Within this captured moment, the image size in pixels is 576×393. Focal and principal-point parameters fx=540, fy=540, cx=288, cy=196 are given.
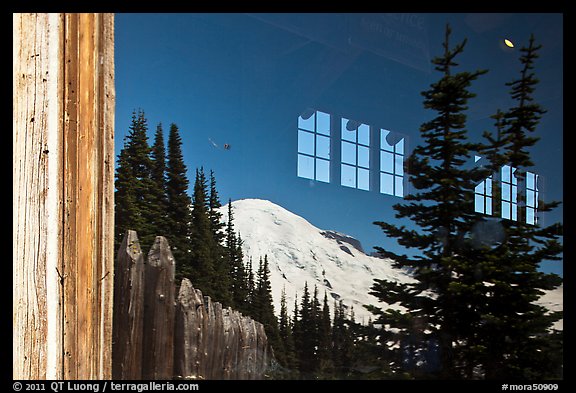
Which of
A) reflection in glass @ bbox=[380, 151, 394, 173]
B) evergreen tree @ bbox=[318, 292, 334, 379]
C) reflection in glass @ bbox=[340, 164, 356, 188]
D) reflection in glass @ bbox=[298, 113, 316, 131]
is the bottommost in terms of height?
evergreen tree @ bbox=[318, 292, 334, 379]

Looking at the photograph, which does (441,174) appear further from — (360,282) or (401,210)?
(360,282)

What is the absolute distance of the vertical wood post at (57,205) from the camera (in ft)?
7.52

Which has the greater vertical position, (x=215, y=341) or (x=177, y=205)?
(x=177, y=205)

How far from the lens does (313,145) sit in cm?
279

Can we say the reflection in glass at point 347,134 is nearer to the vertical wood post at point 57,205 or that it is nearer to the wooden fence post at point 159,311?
the wooden fence post at point 159,311

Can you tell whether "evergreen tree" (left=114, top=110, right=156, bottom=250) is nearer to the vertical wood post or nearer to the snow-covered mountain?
the vertical wood post

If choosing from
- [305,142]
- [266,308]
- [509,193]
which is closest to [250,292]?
[266,308]

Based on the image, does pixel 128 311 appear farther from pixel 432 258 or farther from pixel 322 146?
pixel 432 258

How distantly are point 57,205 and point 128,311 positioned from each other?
2.09 ft

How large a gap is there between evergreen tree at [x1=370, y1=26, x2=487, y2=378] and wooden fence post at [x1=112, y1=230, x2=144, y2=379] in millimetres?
1178

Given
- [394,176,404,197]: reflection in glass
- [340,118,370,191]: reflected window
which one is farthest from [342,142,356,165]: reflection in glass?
[394,176,404,197]: reflection in glass

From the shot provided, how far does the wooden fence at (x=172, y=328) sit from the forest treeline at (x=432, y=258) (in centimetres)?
6

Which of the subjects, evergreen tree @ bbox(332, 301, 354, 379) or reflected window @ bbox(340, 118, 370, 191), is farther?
reflected window @ bbox(340, 118, 370, 191)

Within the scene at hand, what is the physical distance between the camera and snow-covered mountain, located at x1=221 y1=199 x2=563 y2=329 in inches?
108
